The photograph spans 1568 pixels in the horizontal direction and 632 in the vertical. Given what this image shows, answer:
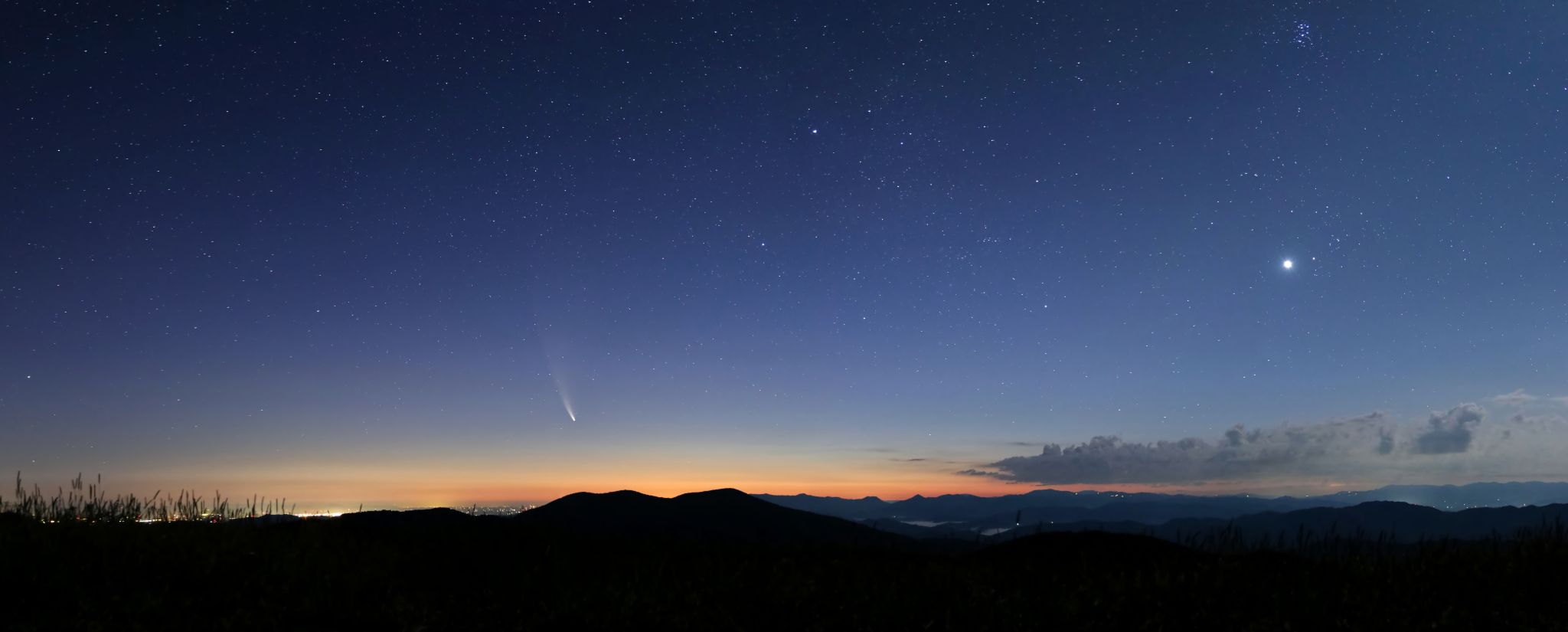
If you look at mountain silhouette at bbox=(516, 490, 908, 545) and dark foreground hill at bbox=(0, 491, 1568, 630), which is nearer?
dark foreground hill at bbox=(0, 491, 1568, 630)

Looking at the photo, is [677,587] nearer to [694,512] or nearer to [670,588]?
[670,588]

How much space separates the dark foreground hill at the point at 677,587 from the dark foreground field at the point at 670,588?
0.09 feet

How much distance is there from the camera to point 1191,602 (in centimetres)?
941

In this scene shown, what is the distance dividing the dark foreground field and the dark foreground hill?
29 mm

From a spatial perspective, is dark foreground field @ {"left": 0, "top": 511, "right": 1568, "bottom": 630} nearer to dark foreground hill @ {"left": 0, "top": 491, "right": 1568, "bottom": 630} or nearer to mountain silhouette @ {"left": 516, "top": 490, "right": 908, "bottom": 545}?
dark foreground hill @ {"left": 0, "top": 491, "right": 1568, "bottom": 630}

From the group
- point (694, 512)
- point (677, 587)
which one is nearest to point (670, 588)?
point (677, 587)

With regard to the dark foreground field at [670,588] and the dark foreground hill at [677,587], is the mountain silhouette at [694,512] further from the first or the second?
the dark foreground field at [670,588]

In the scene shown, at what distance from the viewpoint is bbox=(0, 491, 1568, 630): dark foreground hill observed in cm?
824

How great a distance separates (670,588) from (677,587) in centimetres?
20

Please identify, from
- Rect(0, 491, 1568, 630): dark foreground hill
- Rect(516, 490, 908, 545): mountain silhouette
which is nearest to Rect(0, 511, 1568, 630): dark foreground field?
Rect(0, 491, 1568, 630): dark foreground hill

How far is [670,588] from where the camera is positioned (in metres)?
9.59

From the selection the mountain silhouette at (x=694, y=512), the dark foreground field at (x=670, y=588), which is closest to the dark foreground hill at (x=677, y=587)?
the dark foreground field at (x=670, y=588)

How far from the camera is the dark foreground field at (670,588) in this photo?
27.0 feet

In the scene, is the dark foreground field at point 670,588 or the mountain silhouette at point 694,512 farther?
the mountain silhouette at point 694,512
